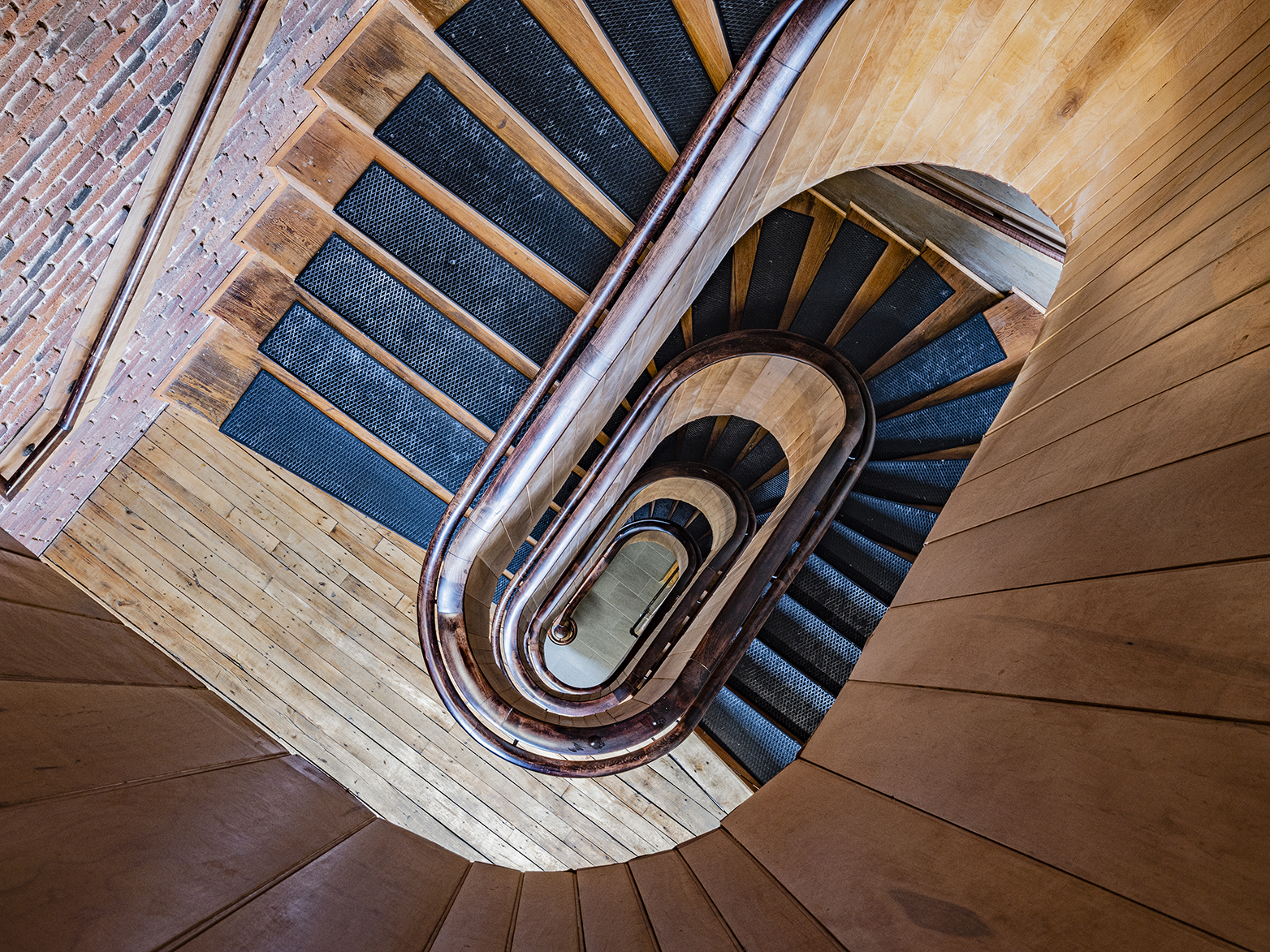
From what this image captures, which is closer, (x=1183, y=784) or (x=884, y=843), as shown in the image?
(x=1183, y=784)

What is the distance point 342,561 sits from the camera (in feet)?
14.2

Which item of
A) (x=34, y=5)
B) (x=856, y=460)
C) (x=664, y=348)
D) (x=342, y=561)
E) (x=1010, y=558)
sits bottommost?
(x=342, y=561)

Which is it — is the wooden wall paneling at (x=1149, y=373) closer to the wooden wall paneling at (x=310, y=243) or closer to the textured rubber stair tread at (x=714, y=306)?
the wooden wall paneling at (x=310, y=243)

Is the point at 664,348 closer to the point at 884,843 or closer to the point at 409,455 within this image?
the point at 409,455

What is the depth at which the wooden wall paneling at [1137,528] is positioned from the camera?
61cm

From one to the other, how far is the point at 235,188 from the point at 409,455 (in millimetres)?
1453

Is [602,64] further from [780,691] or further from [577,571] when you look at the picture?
[577,571]

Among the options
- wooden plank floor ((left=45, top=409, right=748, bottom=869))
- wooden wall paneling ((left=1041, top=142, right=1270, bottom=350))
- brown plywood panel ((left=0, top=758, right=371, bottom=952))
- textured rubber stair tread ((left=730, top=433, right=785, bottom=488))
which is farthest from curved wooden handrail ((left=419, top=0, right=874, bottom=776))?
textured rubber stair tread ((left=730, top=433, right=785, bottom=488))

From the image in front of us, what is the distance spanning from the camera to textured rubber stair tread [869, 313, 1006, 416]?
3527mm

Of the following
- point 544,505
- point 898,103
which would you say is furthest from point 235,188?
point 898,103

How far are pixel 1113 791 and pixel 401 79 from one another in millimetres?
2931

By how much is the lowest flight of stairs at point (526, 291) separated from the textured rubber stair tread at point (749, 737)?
0.05 ft

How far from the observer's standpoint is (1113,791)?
1.81ft

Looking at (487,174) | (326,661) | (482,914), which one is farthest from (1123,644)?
(326,661)
